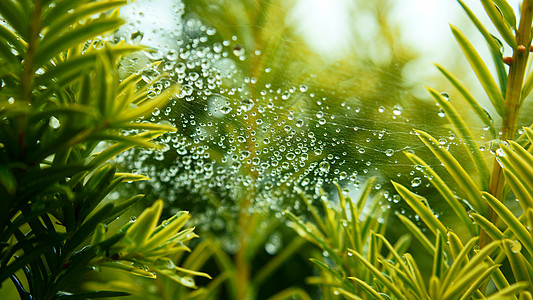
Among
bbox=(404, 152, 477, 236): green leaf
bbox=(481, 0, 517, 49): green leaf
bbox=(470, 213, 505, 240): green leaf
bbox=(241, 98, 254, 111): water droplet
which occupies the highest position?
bbox=(481, 0, 517, 49): green leaf

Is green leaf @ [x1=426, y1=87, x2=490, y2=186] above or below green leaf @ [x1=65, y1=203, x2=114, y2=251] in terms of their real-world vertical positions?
above

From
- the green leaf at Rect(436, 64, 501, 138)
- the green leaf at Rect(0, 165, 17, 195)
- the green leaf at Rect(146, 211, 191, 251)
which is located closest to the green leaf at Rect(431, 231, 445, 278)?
the green leaf at Rect(436, 64, 501, 138)

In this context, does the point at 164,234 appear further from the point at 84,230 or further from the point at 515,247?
the point at 515,247

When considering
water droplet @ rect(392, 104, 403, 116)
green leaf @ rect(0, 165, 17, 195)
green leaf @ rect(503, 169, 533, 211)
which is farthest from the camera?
water droplet @ rect(392, 104, 403, 116)

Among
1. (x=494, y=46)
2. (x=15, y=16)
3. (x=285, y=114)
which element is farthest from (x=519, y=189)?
(x=15, y=16)

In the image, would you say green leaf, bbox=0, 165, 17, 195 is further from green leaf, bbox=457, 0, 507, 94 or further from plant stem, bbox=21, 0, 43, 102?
green leaf, bbox=457, 0, 507, 94

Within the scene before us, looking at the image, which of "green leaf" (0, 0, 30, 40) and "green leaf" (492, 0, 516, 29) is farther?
"green leaf" (492, 0, 516, 29)

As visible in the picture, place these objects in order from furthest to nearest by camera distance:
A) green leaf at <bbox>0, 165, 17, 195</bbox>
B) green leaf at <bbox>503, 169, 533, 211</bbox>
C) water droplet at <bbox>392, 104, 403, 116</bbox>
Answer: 1. water droplet at <bbox>392, 104, 403, 116</bbox>
2. green leaf at <bbox>503, 169, 533, 211</bbox>
3. green leaf at <bbox>0, 165, 17, 195</bbox>

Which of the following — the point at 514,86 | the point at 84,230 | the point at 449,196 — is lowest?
the point at 84,230

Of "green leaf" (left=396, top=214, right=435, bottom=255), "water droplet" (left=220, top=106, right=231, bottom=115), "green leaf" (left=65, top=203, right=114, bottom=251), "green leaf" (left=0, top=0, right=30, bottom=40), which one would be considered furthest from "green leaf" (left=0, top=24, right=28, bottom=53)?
"green leaf" (left=396, top=214, right=435, bottom=255)
